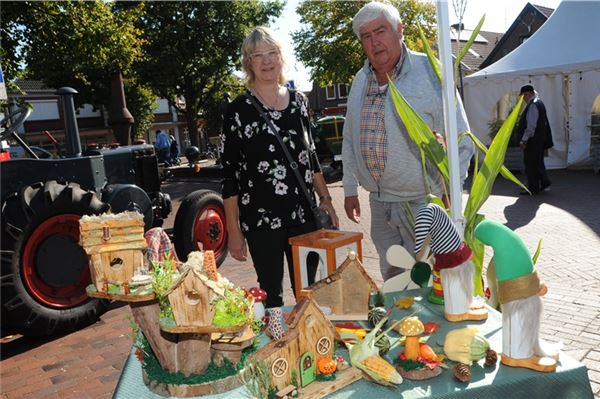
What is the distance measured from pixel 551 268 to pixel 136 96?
24169 mm

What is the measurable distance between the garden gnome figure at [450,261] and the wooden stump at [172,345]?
2.44 feet

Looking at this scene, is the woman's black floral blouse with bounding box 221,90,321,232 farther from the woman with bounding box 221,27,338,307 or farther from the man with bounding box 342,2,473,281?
the man with bounding box 342,2,473,281

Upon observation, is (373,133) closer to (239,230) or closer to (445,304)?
(239,230)

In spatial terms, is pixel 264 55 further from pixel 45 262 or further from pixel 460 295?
pixel 45 262

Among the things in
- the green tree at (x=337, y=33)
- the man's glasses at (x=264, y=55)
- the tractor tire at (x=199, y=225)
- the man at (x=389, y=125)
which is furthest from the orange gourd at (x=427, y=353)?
the green tree at (x=337, y=33)

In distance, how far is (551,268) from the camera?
462cm

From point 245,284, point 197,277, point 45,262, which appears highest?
point 197,277

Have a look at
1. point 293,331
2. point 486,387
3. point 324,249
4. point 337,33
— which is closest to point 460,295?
point 486,387

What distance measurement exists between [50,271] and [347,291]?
2.77 meters

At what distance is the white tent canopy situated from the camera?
966 cm

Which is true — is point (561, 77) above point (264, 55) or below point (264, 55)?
above

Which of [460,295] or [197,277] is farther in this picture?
[460,295]

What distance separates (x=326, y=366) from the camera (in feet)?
4.48

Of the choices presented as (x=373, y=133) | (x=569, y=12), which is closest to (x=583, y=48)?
(x=569, y=12)
